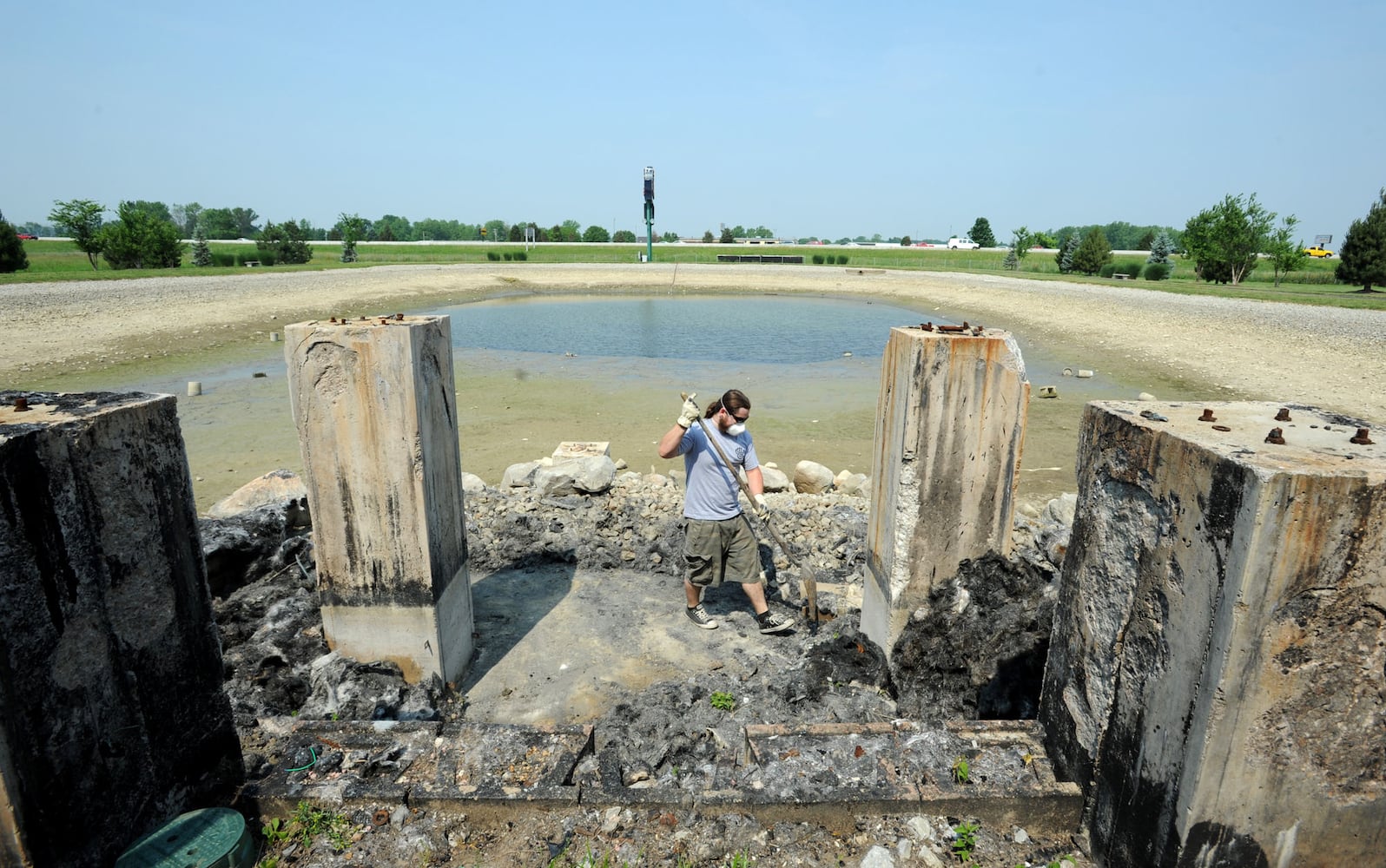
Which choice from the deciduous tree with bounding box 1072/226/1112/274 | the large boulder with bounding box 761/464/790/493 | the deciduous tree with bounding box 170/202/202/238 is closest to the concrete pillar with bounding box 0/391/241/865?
the large boulder with bounding box 761/464/790/493

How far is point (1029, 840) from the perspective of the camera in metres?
2.73

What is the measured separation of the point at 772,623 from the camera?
18.0ft

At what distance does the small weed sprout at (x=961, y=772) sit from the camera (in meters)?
2.89

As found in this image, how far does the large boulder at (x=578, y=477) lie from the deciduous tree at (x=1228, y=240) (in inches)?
1569

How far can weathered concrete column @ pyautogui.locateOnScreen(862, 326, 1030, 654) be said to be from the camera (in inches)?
160

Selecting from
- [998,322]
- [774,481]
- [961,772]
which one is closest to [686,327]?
[998,322]

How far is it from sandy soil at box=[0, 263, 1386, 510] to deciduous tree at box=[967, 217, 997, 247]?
2045 inches

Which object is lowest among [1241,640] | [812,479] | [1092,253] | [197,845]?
[812,479]

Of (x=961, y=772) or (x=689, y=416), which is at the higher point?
(x=689, y=416)

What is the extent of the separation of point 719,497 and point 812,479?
362cm

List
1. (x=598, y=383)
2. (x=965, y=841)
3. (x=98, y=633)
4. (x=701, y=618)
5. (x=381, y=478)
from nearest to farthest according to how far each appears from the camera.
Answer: (x=98, y=633), (x=965, y=841), (x=381, y=478), (x=701, y=618), (x=598, y=383)

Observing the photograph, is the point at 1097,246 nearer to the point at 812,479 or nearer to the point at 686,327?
the point at 686,327

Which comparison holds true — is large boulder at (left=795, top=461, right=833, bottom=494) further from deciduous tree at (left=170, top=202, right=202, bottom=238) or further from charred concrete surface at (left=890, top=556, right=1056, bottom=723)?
deciduous tree at (left=170, top=202, right=202, bottom=238)

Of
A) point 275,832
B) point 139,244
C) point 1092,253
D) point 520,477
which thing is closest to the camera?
point 275,832
